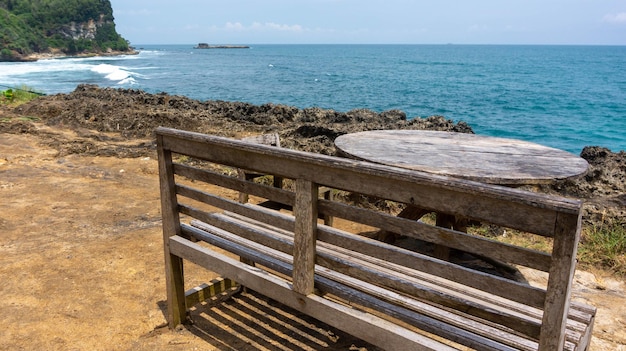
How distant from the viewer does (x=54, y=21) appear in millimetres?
102125

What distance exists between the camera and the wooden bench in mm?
1634

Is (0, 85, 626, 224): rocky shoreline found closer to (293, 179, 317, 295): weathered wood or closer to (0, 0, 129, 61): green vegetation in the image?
(293, 179, 317, 295): weathered wood

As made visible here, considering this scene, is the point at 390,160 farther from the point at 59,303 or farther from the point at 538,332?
the point at 59,303

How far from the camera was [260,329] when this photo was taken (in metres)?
3.22

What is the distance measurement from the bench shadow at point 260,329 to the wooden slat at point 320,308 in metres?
0.58

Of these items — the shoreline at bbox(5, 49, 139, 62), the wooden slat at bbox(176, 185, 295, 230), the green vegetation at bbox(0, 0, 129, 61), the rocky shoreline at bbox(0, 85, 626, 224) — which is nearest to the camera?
the wooden slat at bbox(176, 185, 295, 230)

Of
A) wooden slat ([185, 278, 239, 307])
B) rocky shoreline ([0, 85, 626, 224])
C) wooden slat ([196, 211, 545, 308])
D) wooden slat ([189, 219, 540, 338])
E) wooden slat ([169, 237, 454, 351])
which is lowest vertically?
wooden slat ([185, 278, 239, 307])

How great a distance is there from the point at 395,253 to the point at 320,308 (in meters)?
0.54

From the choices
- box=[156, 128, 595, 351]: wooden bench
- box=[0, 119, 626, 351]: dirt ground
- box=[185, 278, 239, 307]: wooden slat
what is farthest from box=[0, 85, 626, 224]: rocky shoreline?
box=[156, 128, 595, 351]: wooden bench

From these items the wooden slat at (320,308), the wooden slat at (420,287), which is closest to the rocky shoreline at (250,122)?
the wooden slat at (420,287)

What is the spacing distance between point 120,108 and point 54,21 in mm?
108579

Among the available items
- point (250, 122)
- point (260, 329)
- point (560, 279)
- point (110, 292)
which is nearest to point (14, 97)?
point (250, 122)

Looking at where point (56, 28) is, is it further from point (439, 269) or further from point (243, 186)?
point (439, 269)

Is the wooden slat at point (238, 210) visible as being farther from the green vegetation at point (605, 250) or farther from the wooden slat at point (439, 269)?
the green vegetation at point (605, 250)
